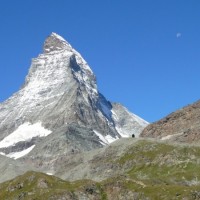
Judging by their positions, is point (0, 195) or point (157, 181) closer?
point (157, 181)

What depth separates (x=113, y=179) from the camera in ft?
554

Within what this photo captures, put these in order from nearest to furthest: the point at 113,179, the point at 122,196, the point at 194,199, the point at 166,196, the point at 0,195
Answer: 1. the point at 194,199
2. the point at 166,196
3. the point at 122,196
4. the point at 113,179
5. the point at 0,195

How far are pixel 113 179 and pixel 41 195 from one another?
72.4 feet

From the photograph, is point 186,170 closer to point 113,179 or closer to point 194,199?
point 113,179

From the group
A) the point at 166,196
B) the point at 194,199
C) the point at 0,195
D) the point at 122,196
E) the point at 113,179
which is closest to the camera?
the point at 194,199

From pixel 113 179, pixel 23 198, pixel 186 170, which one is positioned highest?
pixel 186 170

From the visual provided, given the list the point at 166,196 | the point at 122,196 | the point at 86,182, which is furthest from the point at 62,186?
the point at 166,196

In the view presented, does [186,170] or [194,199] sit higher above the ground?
[186,170]

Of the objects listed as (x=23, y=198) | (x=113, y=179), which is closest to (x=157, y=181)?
(x=113, y=179)

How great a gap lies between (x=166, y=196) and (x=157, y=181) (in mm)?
21638

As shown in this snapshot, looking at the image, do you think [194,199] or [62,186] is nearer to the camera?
[194,199]

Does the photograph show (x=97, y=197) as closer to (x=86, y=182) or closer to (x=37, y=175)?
(x=86, y=182)

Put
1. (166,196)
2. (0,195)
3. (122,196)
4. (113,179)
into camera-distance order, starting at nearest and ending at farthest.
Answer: (166,196) → (122,196) → (113,179) → (0,195)

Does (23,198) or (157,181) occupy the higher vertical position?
(157,181)
